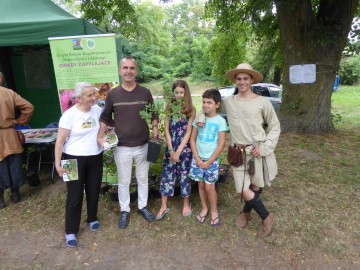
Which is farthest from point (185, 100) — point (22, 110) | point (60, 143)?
point (22, 110)

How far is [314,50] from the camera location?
19.4ft

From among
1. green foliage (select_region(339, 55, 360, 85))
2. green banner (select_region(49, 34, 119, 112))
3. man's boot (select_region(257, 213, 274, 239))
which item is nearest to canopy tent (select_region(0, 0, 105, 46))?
green banner (select_region(49, 34, 119, 112))

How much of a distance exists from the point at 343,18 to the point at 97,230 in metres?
6.14

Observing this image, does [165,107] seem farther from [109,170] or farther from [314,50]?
[314,50]

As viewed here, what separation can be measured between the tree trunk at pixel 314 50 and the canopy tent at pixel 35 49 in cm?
386

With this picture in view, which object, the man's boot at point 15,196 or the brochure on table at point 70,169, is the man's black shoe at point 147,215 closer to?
the brochure on table at point 70,169

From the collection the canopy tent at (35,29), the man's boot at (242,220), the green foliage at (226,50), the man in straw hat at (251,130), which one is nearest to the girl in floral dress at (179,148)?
the man in straw hat at (251,130)

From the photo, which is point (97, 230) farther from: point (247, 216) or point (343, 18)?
point (343, 18)

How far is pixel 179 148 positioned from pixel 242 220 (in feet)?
3.43

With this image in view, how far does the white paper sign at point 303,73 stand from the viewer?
5.96 metres

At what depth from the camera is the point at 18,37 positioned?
12.6ft

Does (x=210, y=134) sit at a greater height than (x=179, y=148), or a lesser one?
greater

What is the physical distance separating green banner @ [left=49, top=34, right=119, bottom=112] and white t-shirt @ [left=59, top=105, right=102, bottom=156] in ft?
3.37

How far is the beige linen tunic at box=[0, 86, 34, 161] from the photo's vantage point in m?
3.39
